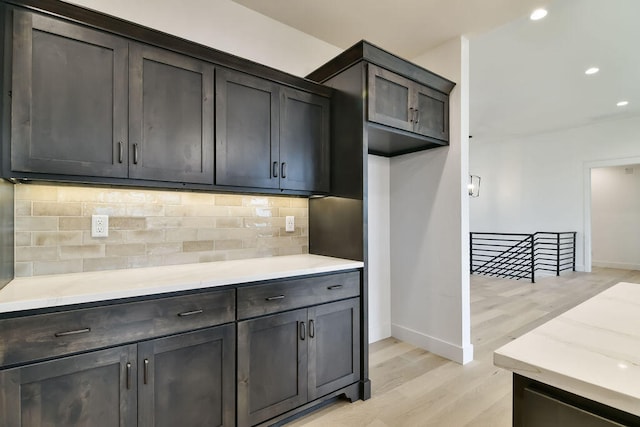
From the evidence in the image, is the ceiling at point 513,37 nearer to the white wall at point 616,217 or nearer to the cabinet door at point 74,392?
the cabinet door at point 74,392

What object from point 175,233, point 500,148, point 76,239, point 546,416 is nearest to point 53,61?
point 76,239

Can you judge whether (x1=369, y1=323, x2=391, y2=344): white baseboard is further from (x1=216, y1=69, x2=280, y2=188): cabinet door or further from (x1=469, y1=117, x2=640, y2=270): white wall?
(x1=469, y1=117, x2=640, y2=270): white wall

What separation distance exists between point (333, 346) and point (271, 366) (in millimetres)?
461

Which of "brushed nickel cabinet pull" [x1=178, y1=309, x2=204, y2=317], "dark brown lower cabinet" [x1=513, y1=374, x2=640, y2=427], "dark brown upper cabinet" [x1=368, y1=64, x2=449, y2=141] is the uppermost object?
"dark brown upper cabinet" [x1=368, y1=64, x2=449, y2=141]

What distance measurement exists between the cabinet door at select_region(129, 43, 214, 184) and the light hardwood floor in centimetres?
175

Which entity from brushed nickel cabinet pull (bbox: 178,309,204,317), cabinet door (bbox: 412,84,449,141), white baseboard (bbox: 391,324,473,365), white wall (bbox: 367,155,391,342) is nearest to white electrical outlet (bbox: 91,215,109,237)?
brushed nickel cabinet pull (bbox: 178,309,204,317)

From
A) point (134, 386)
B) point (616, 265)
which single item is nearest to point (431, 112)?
point (134, 386)

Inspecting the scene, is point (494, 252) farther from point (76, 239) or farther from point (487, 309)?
point (76, 239)

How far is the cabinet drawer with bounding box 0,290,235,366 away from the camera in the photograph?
3.98 feet

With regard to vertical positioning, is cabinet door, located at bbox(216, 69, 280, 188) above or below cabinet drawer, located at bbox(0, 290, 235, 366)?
above

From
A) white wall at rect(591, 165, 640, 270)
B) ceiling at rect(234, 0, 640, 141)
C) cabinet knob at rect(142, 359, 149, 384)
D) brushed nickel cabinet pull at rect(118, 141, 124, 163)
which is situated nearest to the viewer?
cabinet knob at rect(142, 359, 149, 384)

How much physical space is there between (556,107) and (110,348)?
7223 millimetres

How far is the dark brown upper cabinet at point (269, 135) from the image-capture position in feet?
6.66

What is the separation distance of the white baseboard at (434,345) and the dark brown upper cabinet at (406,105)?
1883mm
